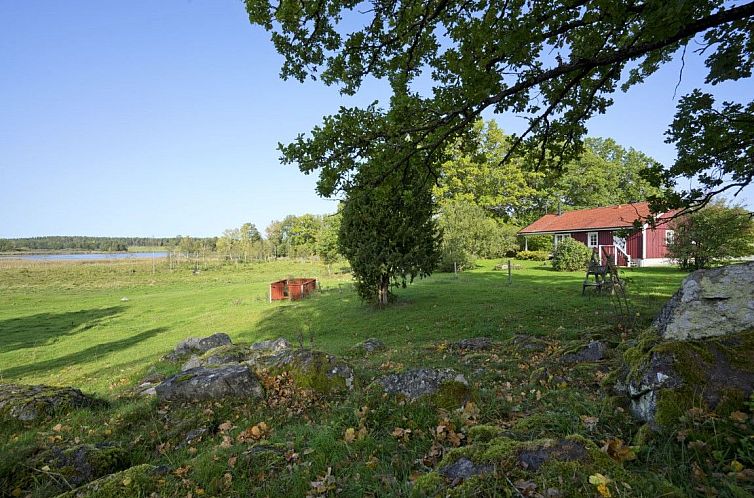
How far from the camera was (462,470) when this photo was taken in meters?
2.80

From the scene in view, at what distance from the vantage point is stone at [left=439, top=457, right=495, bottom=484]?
271cm

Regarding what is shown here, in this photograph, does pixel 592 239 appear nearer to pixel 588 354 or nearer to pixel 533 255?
pixel 533 255

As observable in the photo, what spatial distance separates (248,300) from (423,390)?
929 inches

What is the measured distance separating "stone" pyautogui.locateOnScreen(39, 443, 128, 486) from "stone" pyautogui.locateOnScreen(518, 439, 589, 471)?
378 cm

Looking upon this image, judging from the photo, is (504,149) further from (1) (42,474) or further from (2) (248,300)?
(1) (42,474)

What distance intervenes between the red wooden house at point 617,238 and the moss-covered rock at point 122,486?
28.6 meters

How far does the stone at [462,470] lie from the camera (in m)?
2.71

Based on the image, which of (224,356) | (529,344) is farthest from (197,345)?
(529,344)

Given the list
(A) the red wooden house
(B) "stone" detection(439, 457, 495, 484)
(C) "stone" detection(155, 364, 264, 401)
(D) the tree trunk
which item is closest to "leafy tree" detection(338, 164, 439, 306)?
(D) the tree trunk

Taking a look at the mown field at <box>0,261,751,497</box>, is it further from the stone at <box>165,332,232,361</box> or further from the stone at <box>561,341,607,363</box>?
the stone at <box>165,332,232,361</box>

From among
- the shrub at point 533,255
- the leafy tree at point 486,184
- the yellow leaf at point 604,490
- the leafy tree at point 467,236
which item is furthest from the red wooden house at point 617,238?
the yellow leaf at point 604,490

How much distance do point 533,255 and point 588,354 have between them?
119 feet

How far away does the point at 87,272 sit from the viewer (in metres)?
56.5

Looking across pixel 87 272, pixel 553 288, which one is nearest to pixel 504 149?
pixel 553 288
